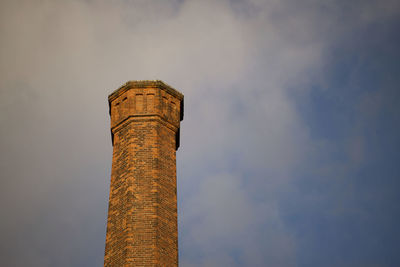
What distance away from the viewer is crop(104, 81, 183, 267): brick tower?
11461 millimetres

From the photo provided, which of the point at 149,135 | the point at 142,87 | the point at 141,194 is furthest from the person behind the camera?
the point at 142,87

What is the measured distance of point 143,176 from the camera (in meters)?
12.4

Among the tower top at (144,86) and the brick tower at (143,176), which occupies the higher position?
the tower top at (144,86)

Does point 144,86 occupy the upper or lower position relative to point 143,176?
upper

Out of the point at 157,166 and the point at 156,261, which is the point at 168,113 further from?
the point at 156,261

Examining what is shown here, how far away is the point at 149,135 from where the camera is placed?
13.1 metres

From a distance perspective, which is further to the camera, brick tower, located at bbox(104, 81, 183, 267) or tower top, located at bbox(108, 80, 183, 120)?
tower top, located at bbox(108, 80, 183, 120)

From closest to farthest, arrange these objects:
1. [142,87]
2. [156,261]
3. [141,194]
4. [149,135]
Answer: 1. [156,261]
2. [141,194]
3. [149,135]
4. [142,87]

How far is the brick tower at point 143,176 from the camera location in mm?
11461

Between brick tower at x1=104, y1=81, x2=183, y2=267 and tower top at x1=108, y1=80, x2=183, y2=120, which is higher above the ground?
tower top at x1=108, y1=80, x2=183, y2=120

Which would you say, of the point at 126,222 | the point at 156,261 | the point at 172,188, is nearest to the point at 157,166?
the point at 172,188

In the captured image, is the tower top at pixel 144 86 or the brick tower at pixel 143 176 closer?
the brick tower at pixel 143 176

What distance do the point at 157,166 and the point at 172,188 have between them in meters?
0.62

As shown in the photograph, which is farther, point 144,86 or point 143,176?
point 144,86
